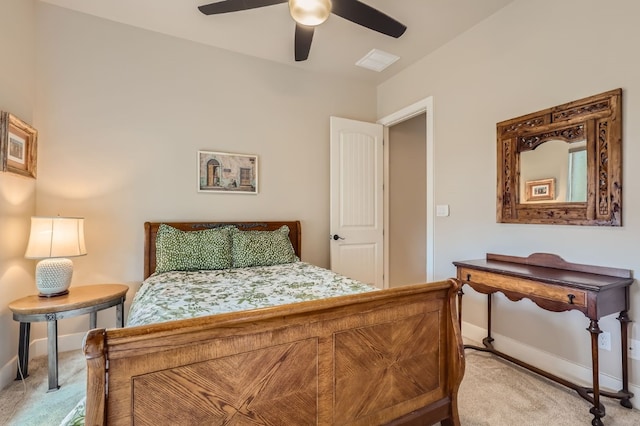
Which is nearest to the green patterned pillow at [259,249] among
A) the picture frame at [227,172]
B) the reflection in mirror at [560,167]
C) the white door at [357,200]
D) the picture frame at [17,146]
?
the picture frame at [227,172]

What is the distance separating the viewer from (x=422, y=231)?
4.48 metres

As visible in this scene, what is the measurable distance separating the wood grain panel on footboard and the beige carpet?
19.7 inches

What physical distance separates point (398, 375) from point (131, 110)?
306cm

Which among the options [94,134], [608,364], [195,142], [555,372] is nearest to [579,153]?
[608,364]

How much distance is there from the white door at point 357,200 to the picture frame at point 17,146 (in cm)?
272

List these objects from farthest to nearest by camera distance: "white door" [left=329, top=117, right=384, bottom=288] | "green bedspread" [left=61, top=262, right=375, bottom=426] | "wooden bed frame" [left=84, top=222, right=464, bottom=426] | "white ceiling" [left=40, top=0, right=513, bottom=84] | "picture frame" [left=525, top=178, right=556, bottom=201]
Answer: "white door" [left=329, top=117, right=384, bottom=288] < "white ceiling" [left=40, top=0, right=513, bottom=84] < "picture frame" [left=525, top=178, right=556, bottom=201] < "green bedspread" [left=61, top=262, right=375, bottom=426] < "wooden bed frame" [left=84, top=222, right=464, bottom=426]

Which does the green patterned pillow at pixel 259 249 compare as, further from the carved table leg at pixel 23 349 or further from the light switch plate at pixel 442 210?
the light switch plate at pixel 442 210

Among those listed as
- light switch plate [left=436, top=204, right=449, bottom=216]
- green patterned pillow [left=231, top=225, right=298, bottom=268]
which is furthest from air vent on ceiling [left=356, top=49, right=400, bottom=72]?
green patterned pillow [left=231, top=225, right=298, bottom=268]

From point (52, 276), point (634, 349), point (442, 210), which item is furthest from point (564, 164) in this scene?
point (52, 276)

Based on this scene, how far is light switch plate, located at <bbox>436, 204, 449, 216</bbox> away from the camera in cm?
303

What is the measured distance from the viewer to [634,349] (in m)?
1.81

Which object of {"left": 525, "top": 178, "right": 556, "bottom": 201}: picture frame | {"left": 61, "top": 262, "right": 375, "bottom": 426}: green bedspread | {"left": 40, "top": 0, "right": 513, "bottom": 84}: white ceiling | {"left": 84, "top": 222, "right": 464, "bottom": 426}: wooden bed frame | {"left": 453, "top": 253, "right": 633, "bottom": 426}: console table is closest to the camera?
{"left": 84, "top": 222, "right": 464, "bottom": 426}: wooden bed frame

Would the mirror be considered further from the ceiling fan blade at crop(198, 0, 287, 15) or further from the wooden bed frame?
the ceiling fan blade at crop(198, 0, 287, 15)

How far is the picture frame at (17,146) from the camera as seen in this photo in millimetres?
1972
